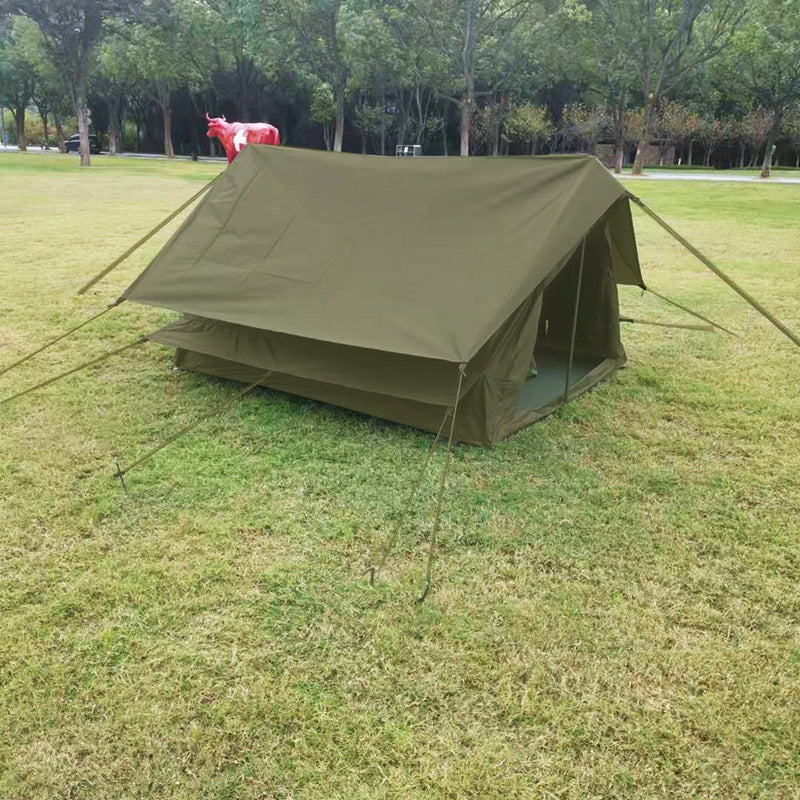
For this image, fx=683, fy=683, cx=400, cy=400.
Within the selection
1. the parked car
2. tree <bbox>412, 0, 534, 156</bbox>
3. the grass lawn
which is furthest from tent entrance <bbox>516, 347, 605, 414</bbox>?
the parked car

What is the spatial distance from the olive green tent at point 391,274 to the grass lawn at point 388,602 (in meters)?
0.28

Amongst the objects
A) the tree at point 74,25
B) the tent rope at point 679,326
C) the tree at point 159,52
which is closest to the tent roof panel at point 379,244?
the tent rope at point 679,326

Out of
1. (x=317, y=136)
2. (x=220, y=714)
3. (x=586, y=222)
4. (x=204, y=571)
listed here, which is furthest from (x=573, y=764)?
(x=317, y=136)

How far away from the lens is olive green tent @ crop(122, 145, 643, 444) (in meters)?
3.63

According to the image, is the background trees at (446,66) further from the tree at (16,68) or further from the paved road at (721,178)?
the paved road at (721,178)

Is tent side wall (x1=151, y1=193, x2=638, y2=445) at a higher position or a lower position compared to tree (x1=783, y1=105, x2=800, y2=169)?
lower

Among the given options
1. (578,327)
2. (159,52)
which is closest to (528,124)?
(159,52)

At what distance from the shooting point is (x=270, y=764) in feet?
6.68

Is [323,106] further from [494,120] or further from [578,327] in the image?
[578,327]

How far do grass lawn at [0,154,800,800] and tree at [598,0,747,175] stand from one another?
26.4m

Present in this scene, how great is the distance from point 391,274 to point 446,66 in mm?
30591

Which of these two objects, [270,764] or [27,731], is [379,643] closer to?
[270,764]

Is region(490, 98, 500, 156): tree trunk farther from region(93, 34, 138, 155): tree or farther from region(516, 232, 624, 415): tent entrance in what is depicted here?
region(516, 232, 624, 415): tent entrance

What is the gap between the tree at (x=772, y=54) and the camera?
24047mm
